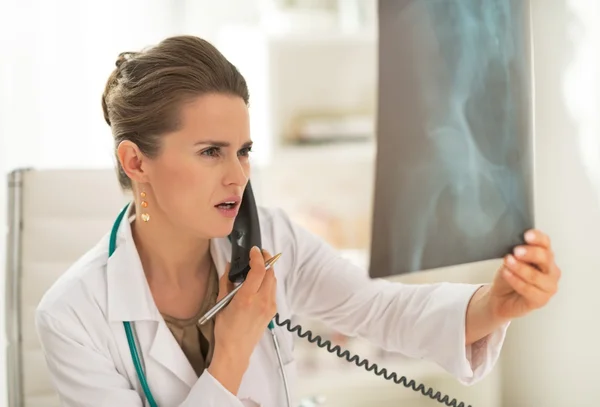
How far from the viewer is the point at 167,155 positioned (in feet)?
3.57

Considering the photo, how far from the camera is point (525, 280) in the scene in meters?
0.92

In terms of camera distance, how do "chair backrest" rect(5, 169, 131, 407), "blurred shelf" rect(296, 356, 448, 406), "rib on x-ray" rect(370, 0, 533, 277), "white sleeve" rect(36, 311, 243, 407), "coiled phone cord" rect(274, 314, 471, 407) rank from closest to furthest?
"rib on x-ray" rect(370, 0, 533, 277) < "white sleeve" rect(36, 311, 243, 407) < "coiled phone cord" rect(274, 314, 471, 407) < "chair backrest" rect(5, 169, 131, 407) < "blurred shelf" rect(296, 356, 448, 406)

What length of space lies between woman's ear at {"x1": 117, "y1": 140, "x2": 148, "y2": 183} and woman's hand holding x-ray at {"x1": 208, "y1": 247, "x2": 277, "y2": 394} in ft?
0.77

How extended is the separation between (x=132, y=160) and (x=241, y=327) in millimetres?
315

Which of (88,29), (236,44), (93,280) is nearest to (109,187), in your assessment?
(93,280)

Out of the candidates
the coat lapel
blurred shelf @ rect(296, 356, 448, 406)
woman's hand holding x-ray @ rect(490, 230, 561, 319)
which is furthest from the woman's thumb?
blurred shelf @ rect(296, 356, 448, 406)

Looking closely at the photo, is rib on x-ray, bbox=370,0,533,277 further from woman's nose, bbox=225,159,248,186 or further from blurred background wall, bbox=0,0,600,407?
woman's nose, bbox=225,159,248,186

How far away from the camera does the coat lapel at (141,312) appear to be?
110 cm

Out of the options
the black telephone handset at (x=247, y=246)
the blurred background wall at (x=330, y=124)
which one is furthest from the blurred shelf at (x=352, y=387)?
the black telephone handset at (x=247, y=246)

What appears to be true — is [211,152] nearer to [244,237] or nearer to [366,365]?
[244,237]

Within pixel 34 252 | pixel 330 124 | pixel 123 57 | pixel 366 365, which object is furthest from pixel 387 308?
pixel 330 124

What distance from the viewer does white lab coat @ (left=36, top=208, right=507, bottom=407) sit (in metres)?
1.07

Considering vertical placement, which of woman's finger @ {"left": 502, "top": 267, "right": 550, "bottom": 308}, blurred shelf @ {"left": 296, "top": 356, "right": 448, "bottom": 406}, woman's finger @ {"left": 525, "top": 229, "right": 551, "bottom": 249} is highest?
woman's finger @ {"left": 525, "top": 229, "right": 551, "bottom": 249}

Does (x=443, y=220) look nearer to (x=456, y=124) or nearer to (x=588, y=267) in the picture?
(x=456, y=124)
